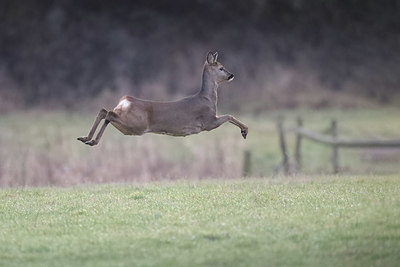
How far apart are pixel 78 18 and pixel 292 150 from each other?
15323mm

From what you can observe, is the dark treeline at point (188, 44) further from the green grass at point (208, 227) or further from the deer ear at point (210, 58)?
the green grass at point (208, 227)

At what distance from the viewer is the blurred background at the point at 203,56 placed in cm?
2850

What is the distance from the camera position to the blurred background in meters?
28.5

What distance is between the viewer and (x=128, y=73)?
31516 millimetres

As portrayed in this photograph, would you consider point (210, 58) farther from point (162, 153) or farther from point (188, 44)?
point (188, 44)

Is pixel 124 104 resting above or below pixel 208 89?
below

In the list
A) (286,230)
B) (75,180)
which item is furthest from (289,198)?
(75,180)

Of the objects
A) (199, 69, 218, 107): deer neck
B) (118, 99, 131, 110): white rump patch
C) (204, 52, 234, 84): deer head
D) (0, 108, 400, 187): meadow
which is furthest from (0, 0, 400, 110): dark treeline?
(118, 99, 131, 110): white rump patch

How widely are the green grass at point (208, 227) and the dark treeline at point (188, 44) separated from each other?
2040 cm

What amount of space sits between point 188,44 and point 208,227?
24.9 meters

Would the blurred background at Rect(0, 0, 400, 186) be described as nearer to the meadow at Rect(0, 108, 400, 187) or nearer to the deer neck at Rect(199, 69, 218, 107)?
the meadow at Rect(0, 108, 400, 187)

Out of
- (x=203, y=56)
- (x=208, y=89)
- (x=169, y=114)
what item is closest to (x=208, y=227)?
(x=169, y=114)

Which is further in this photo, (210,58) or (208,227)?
(210,58)

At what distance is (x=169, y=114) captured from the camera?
418 inches
